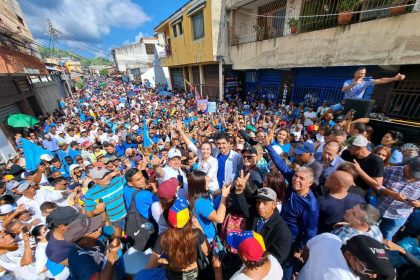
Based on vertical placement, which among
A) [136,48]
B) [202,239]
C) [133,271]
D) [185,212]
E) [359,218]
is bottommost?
[133,271]

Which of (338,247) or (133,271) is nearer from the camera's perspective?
(338,247)

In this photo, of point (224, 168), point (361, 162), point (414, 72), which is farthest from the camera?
point (414, 72)

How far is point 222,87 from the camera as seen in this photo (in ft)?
44.3

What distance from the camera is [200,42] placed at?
13211 mm

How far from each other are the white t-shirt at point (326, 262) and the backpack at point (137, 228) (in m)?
1.90

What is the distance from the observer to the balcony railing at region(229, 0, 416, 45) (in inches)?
233

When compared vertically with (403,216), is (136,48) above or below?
above

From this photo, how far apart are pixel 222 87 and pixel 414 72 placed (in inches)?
387

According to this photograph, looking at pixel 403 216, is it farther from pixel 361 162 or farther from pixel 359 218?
pixel 359 218

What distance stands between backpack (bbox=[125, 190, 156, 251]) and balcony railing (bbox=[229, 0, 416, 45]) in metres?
7.96

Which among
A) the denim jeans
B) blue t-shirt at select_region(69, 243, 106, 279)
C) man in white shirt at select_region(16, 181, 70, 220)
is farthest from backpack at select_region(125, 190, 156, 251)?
the denim jeans

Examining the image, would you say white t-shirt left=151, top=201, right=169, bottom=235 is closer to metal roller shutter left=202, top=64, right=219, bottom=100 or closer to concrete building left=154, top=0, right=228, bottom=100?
concrete building left=154, top=0, right=228, bottom=100

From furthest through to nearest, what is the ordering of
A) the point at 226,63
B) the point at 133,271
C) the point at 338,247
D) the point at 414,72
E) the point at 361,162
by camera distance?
the point at 226,63, the point at 414,72, the point at 361,162, the point at 133,271, the point at 338,247

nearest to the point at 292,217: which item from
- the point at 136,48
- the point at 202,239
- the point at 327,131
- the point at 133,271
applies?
the point at 202,239
